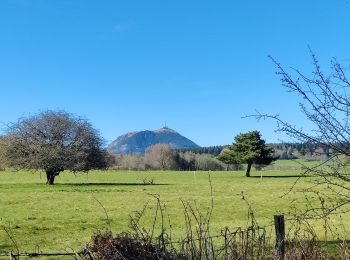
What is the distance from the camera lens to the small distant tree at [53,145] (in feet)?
170

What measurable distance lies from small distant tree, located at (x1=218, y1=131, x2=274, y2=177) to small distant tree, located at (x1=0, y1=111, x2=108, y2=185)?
113 feet

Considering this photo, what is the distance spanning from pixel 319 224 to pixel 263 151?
2568 inches

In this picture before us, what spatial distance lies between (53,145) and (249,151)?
39716 millimetres

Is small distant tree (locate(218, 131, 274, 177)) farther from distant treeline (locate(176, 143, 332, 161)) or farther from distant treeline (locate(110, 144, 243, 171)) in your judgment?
distant treeline (locate(176, 143, 332, 161))

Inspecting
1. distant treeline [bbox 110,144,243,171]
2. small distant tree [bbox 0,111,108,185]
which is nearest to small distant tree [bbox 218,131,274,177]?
small distant tree [bbox 0,111,108,185]

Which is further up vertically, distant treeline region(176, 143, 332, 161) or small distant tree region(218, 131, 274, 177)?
small distant tree region(218, 131, 274, 177)

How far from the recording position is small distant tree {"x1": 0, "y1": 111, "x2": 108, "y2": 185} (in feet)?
170

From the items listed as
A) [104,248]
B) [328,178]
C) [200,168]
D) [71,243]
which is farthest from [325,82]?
[200,168]

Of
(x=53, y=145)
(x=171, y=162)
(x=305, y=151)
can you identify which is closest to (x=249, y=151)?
(x=53, y=145)

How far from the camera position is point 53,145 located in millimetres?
52875

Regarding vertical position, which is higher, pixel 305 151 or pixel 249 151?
pixel 249 151

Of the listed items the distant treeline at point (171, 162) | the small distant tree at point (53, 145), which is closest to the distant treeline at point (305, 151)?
the small distant tree at point (53, 145)

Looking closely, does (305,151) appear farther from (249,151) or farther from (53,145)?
(249,151)

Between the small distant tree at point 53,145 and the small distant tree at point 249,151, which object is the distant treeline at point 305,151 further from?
the small distant tree at point 249,151
